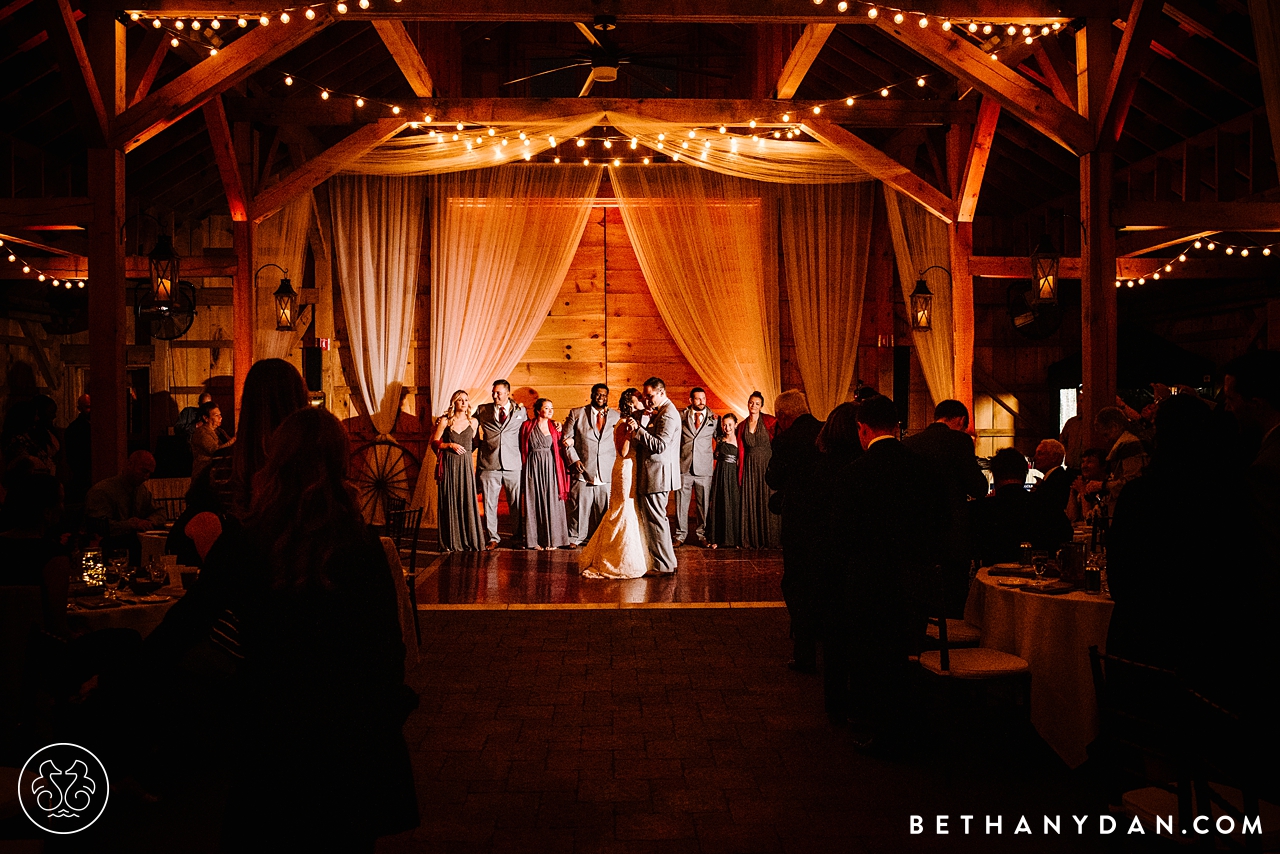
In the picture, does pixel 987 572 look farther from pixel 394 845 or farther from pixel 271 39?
pixel 271 39

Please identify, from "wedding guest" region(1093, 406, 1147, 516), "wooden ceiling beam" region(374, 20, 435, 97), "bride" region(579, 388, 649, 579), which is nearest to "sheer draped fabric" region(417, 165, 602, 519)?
"wooden ceiling beam" region(374, 20, 435, 97)

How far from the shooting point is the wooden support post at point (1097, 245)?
7348mm

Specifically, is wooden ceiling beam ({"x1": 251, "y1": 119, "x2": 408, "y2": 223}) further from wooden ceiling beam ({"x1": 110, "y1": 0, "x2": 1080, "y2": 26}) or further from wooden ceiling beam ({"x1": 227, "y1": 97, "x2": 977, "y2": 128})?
wooden ceiling beam ({"x1": 110, "y1": 0, "x2": 1080, "y2": 26})

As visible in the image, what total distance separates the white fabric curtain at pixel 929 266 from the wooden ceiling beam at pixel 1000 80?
3779 millimetres

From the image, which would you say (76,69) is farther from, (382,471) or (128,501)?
(382,471)

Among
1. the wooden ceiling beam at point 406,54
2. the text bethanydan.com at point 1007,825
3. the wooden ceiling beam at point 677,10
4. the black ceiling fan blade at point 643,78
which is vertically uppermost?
the wooden ceiling beam at point 406,54

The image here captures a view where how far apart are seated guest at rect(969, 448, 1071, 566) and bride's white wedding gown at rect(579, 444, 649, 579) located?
10.3 ft

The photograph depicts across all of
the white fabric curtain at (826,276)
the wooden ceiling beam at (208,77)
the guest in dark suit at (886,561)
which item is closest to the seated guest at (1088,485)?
the guest in dark suit at (886,561)

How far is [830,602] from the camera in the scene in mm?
4207

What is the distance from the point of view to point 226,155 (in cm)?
898

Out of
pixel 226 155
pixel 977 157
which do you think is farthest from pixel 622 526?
pixel 226 155

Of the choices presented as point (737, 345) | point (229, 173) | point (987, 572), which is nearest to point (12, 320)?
point (229, 173)

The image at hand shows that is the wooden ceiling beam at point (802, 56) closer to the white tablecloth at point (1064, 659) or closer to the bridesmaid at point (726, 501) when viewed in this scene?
the bridesmaid at point (726, 501)

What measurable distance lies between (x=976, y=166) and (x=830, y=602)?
20.7 feet
